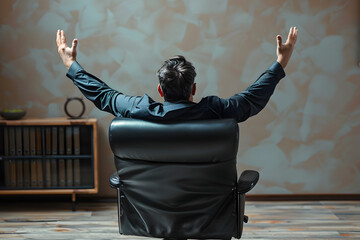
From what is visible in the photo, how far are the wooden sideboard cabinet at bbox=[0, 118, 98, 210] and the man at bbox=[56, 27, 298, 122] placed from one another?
1.85m

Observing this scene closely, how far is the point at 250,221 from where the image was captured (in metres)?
3.70

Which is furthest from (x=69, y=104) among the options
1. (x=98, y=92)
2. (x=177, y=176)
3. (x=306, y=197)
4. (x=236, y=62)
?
(x=177, y=176)

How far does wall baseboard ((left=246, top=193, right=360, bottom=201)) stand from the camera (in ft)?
14.1

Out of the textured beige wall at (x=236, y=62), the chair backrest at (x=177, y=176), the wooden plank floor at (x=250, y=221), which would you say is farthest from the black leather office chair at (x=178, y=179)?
the textured beige wall at (x=236, y=62)

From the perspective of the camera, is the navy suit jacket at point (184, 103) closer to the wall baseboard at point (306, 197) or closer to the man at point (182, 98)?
the man at point (182, 98)

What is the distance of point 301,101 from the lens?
424 cm

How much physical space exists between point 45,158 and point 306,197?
2411 mm

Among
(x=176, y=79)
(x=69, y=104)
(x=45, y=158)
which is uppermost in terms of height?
(x=176, y=79)

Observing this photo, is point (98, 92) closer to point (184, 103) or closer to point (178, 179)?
point (184, 103)

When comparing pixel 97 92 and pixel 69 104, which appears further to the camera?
pixel 69 104

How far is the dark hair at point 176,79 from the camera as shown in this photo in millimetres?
2066

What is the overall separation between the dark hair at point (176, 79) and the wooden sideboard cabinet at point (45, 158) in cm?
203

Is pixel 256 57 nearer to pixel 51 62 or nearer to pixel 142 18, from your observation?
pixel 142 18

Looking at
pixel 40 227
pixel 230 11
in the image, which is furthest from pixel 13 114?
pixel 230 11
